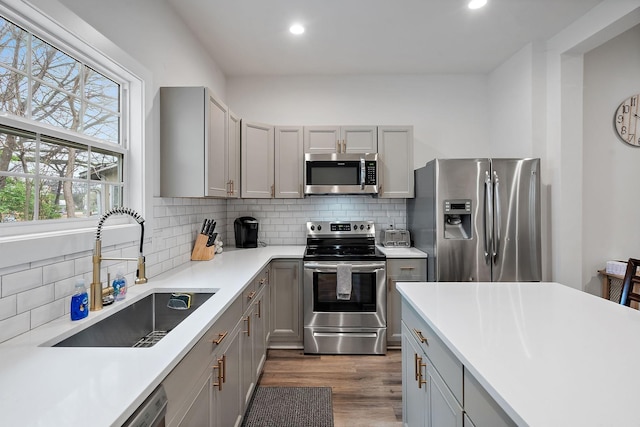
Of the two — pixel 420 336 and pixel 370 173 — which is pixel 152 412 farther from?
pixel 370 173

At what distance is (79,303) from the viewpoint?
1.32 metres

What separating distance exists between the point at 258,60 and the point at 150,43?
1394mm

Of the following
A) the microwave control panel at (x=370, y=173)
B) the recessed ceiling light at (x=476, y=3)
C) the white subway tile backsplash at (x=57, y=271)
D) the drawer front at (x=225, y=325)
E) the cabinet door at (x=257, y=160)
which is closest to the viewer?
the white subway tile backsplash at (x=57, y=271)

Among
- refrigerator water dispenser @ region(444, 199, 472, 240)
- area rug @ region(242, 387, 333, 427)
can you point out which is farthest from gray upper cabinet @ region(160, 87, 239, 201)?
refrigerator water dispenser @ region(444, 199, 472, 240)

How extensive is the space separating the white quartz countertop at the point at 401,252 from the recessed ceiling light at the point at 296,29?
6.96 feet

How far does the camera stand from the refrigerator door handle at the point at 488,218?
2768 millimetres

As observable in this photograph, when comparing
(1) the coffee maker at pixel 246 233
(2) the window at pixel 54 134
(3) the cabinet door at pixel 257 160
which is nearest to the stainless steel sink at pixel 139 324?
(2) the window at pixel 54 134

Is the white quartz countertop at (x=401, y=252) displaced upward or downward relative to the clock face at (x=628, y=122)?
downward

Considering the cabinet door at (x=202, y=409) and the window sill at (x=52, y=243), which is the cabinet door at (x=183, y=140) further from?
the cabinet door at (x=202, y=409)

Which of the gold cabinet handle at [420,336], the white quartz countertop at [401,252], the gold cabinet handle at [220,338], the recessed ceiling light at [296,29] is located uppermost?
the recessed ceiling light at [296,29]

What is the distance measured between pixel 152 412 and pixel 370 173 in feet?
9.01

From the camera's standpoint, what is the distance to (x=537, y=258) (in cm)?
277

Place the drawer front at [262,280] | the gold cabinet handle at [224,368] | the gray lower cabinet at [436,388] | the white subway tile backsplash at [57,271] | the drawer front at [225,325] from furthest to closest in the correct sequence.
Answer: the drawer front at [262,280], the gold cabinet handle at [224,368], the drawer front at [225,325], the white subway tile backsplash at [57,271], the gray lower cabinet at [436,388]

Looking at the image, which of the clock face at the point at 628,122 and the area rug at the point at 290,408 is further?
the clock face at the point at 628,122
